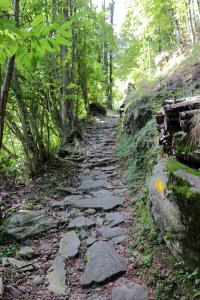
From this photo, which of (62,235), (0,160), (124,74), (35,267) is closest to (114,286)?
(35,267)

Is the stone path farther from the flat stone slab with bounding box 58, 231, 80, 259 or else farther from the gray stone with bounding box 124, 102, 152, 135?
the gray stone with bounding box 124, 102, 152, 135

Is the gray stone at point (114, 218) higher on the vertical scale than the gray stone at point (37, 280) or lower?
higher

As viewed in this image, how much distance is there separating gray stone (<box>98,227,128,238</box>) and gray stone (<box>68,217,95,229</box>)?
0.86 feet

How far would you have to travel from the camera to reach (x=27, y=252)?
150 inches

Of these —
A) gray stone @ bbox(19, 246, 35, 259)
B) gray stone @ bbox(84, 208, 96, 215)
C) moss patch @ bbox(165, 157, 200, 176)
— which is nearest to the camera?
moss patch @ bbox(165, 157, 200, 176)

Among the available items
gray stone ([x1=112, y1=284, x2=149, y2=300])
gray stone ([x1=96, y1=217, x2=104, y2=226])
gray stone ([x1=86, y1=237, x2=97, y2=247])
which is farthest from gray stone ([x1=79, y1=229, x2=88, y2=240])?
gray stone ([x1=112, y1=284, x2=149, y2=300])

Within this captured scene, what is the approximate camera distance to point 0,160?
732 cm

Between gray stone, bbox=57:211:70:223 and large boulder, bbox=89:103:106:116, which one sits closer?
gray stone, bbox=57:211:70:223

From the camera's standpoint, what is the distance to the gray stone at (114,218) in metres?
4.49

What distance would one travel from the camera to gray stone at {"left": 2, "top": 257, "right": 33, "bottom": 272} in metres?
3.46

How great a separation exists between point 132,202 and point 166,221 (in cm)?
202

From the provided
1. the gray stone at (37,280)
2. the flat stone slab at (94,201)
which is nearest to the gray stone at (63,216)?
the flat stone slab at (94,201)

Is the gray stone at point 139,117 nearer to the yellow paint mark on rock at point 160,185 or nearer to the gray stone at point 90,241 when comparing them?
the gray stone at point 90,241

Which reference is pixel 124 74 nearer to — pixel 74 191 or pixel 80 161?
pixel 80 161
